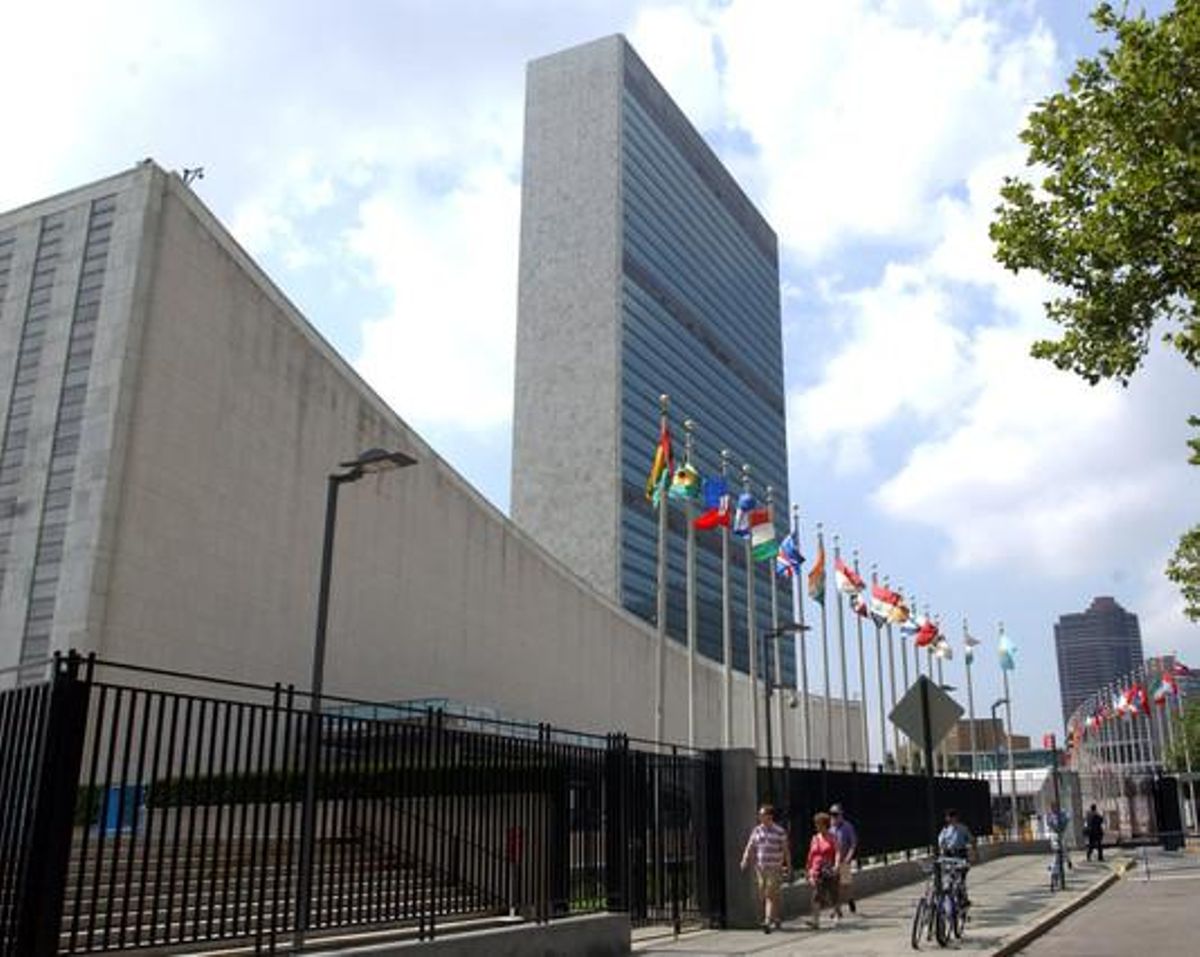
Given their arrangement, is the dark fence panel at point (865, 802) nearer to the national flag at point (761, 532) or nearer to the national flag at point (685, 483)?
the national flag at point (761, 532)

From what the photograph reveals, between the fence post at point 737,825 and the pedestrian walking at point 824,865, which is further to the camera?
the pedestrian walking at point 824,865

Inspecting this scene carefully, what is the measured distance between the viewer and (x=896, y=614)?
138ft

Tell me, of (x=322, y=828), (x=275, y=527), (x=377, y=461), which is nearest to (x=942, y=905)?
(x=322, y=828)

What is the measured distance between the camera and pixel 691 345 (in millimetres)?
118125

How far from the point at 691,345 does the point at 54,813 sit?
11232 cm

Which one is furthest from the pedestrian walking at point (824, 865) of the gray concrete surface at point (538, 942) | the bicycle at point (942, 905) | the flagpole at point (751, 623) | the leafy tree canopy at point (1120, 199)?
the flagpole at point (751, 623)

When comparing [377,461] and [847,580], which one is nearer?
[377,461]

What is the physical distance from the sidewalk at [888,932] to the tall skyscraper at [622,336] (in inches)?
2891

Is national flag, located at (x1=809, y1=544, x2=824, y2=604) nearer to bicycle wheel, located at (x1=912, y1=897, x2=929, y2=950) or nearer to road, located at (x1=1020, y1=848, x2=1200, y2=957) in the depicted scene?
road, located at (x1=1020, y1=848, x2=1200, y2=957)

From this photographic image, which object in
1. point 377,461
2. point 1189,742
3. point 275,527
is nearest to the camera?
point 377,461

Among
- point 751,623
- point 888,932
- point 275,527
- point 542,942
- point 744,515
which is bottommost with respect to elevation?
point 888,932

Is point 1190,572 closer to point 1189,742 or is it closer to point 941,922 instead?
point 941,922

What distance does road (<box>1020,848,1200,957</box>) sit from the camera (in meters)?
14.2

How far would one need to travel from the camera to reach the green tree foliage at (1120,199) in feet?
39.4
